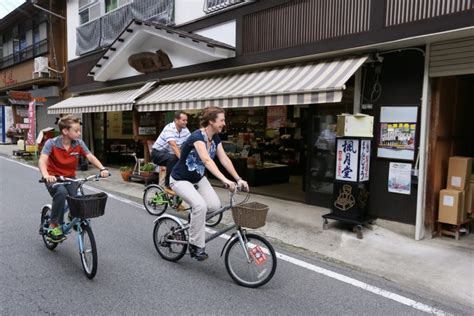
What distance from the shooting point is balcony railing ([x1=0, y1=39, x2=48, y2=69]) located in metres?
21.5

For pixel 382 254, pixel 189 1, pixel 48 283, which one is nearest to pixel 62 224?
pixel 48 283

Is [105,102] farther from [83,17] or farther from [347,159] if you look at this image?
[347,159]

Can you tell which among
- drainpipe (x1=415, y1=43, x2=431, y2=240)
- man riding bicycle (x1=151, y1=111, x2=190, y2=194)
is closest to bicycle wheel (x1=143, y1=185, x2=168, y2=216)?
man riding bicycle (x1=151, y1=111, x2=190, y2=194)

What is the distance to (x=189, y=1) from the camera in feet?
35.8

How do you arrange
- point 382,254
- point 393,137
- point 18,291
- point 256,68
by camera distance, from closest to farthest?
point 18,291, point 382,254, point 393,137, point 256,68

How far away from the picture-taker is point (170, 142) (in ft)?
23.9

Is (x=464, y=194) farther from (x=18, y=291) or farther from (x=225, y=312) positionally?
(x=18, y=291)

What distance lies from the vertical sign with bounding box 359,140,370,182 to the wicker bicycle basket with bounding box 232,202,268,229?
9.64 ft

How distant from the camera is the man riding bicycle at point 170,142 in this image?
7492 mm

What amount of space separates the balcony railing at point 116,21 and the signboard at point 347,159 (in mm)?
7140

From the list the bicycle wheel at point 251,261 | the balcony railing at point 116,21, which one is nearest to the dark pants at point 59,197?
the bicycle wheel at point 251,261

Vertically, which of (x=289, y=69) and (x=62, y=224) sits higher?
(x=289, y=69)

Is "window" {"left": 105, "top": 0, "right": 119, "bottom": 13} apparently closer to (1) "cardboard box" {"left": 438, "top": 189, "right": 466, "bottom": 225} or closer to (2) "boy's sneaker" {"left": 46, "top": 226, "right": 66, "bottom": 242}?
(2) "boy's sneaker" {"left": 46, "top": 226, "right": 66, "bottom": 242}

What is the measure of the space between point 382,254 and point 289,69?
4133 mm
